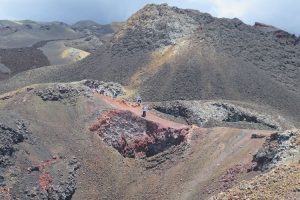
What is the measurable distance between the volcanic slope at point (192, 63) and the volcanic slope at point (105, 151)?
54.7ft

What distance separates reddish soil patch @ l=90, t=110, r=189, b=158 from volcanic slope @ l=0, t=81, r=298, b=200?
0.07m

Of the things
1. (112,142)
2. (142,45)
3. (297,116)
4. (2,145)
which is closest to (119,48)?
(142,45)

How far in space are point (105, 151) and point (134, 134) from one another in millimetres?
2995

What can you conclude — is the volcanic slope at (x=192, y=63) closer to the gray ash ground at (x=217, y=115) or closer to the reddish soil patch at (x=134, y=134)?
the gray ash ground at (x=217, y=115)

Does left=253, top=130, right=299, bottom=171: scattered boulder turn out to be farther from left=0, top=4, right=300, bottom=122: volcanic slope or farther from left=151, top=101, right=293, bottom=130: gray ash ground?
left=0, top=4, right=300, bottom=122: volcanic slope

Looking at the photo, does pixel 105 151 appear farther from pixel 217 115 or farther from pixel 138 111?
pixel 217 115

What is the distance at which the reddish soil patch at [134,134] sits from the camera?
132ft

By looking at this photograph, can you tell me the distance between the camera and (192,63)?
206 ft

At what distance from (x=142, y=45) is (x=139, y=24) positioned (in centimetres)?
458

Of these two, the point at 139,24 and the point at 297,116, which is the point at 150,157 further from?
the point at 139,24

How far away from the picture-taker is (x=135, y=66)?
216 feet

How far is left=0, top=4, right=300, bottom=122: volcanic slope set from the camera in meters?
59.2

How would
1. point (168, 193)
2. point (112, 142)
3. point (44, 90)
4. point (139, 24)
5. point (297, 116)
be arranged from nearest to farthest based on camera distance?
point (168, 193) < point (112, 142) < point (44, 90) < point (297, 116) < point (139, 24)

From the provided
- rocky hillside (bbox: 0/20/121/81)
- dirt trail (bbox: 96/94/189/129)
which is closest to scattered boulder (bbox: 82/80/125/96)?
dirt trail (bbox: 96/94/189/129)
